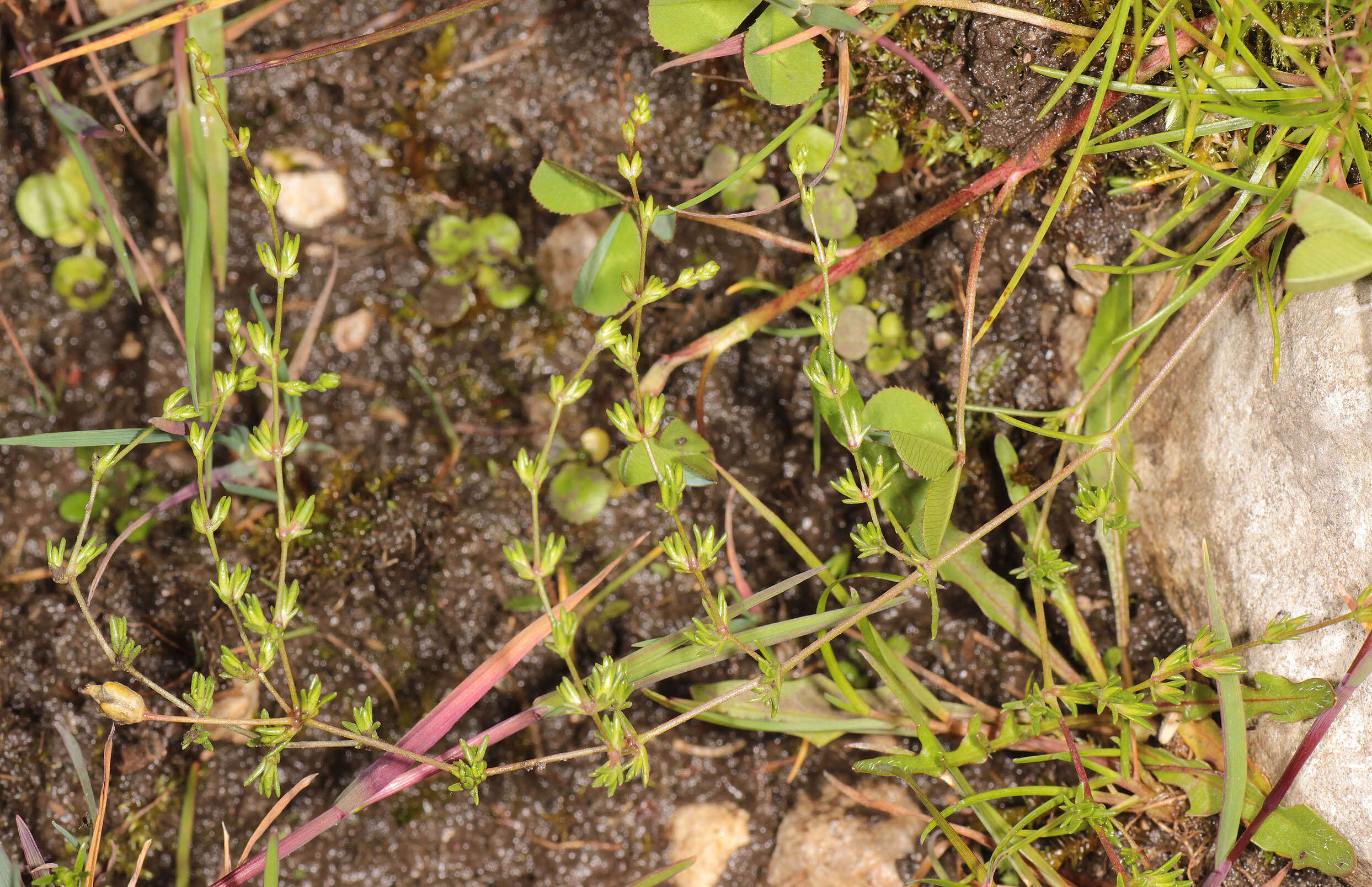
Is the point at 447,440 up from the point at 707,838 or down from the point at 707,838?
up

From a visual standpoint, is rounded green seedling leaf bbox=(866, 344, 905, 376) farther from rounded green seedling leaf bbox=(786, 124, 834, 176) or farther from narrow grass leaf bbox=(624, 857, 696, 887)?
narrow grass leaf bbox=(624, 857, 696, 887)

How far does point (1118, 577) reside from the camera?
234 cm

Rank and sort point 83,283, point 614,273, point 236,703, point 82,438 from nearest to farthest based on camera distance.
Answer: point 82,438 → point 614,273 → point 236,703 → point 83,283

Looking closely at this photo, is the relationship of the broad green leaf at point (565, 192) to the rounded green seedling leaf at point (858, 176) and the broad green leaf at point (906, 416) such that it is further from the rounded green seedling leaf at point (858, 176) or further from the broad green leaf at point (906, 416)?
the broad green leaf at point (906, 416)

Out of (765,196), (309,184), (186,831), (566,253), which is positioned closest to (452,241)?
(566,253)

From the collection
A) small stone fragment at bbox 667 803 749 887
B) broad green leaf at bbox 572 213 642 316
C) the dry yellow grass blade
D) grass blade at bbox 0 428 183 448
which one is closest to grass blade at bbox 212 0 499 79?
the dry yellow grass blade

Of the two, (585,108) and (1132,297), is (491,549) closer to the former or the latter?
(585,108)

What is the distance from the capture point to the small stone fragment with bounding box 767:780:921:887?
95.2 inches

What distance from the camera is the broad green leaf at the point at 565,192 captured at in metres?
2.29

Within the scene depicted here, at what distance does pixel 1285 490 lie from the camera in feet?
6.49

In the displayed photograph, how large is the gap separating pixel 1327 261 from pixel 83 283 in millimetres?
3462

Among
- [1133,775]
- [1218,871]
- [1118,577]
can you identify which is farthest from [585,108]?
[1218,871]

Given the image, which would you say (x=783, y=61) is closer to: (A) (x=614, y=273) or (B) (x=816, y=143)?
(B) (x=816, y=143)

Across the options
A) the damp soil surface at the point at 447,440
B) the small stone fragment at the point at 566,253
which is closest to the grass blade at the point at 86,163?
the damp soil surface at the point at 447,440
